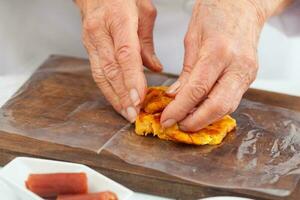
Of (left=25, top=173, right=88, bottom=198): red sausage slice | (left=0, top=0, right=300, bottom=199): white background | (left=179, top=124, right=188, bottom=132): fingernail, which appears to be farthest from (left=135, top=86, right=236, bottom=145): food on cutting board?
(left=0, top=0, right=300, bottom=199): white background

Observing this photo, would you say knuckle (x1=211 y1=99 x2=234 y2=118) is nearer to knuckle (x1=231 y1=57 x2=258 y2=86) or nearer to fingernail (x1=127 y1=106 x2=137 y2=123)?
knuckle (x1=231 y1=57 x2=258 y2=86)

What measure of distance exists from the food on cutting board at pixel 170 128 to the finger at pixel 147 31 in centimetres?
17

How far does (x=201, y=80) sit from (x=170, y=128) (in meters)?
0.16

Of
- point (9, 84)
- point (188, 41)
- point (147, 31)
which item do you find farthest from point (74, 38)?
point (188, 41)

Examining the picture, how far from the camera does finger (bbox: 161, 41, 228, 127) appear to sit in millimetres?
1710

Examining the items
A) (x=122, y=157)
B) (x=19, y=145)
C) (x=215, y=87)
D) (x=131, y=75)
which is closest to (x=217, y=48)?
(x=215, y=87)

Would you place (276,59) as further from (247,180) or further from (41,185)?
(41,185)

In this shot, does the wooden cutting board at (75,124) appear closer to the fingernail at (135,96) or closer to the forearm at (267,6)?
the fingernail at (135,96)

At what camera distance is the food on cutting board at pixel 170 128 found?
1.74 m

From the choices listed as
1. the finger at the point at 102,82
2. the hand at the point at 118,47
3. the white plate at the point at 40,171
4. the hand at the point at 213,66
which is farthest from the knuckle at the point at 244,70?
the white plate at the point at 40,171

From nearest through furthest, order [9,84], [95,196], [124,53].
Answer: [95,196] < [124,53] < [9,84]

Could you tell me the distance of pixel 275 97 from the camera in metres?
2.04

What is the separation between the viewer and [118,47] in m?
1.83

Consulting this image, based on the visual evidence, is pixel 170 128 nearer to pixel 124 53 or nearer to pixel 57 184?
pixel 124 53
